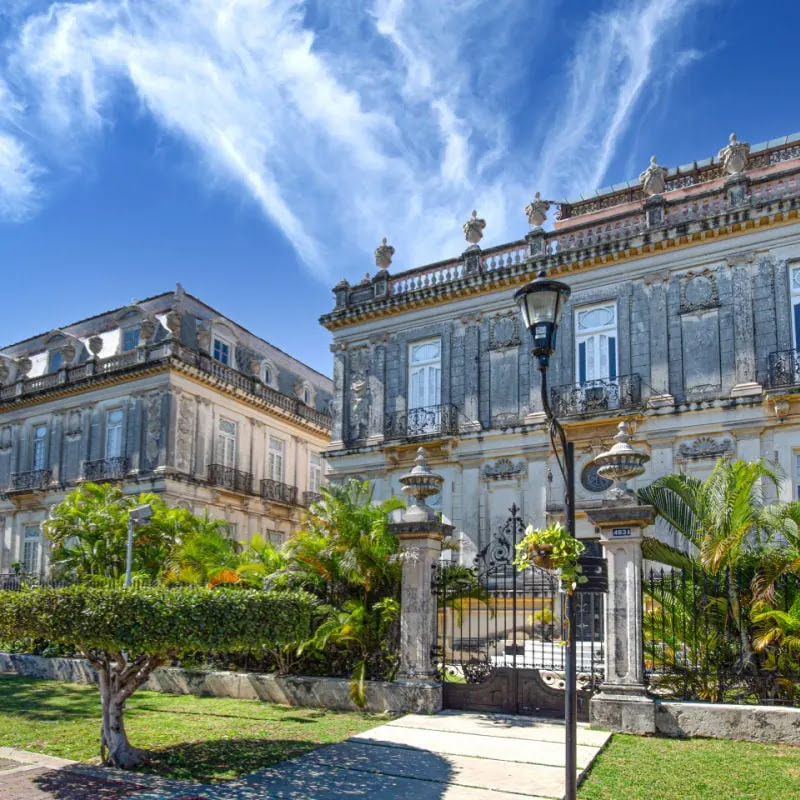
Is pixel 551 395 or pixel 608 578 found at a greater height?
pixel 551 395

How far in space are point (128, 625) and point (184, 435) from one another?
68.4 ft

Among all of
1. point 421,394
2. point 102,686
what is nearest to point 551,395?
point 421,394

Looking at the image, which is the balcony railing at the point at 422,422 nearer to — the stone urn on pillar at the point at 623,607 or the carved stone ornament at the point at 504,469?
→ the carved stone ornament at the point at 504,469

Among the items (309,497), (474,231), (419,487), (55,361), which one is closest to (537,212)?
(474,231)

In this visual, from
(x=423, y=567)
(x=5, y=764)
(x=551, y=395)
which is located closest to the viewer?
(x=5, y=764)

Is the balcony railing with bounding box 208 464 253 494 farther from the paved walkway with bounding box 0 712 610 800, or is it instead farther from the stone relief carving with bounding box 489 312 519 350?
the paved walkway with bounding box 0 712 610 800

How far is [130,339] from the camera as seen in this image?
30719 mm

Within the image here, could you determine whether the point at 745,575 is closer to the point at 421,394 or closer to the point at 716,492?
the point at 716,492

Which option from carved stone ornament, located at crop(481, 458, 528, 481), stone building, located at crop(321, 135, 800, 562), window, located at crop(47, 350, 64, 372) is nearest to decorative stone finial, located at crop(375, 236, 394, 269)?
stone building, located at crop(321, 135, 800, 562)

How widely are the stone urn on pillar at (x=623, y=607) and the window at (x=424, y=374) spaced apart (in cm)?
1236

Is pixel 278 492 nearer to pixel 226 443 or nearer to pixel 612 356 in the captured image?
pixel 226 443

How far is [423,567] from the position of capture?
11797 millimetres

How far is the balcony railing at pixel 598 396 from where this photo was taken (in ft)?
65.1

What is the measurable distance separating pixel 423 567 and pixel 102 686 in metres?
4.73
